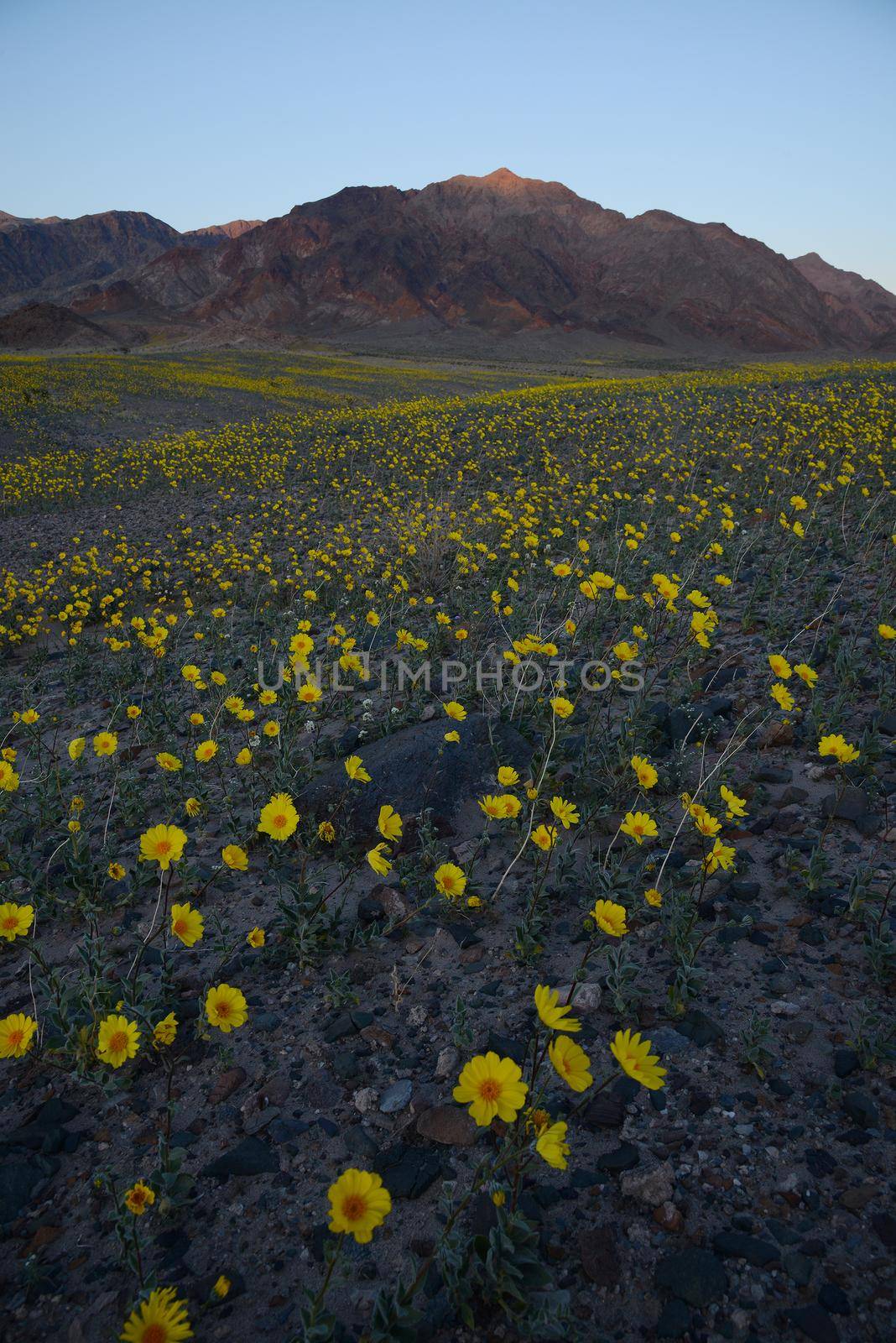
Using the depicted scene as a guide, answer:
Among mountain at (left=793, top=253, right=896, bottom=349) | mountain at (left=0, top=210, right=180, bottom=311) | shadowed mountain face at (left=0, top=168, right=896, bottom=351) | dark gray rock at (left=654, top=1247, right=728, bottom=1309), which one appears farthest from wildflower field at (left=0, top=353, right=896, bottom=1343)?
mountain at (left=0, top=210, right=180, bottom=311)

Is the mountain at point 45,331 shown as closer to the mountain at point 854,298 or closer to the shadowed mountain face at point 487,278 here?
the shadowed mountain face at point 487,278

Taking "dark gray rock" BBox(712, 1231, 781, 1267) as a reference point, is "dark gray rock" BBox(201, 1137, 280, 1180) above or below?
below

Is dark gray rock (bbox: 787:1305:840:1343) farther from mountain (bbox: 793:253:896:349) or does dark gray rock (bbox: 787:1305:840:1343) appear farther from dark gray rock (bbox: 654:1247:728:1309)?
mountain (bbox: 793:253:896:349)

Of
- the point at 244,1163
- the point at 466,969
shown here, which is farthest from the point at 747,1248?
the point at 244,1163

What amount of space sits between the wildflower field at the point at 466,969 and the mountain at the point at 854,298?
6957 inches

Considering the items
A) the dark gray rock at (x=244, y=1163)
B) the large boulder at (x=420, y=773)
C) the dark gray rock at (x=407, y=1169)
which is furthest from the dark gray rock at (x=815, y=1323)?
the large boulder at (x=420, y=773)

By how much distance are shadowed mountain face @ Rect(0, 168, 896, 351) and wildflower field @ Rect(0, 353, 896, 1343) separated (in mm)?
124146

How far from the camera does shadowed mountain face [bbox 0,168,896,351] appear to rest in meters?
122

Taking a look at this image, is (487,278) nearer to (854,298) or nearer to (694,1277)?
(854,298)

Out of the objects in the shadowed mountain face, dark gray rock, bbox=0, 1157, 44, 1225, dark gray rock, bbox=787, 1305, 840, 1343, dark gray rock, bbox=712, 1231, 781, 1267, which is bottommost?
dark gray rock, bbox=0, 1157, 44, 1225

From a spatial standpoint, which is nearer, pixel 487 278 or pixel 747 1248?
pixel 747 1248

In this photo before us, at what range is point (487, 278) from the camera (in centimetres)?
13188

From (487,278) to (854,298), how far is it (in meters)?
114

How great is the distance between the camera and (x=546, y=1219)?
6.50ft
